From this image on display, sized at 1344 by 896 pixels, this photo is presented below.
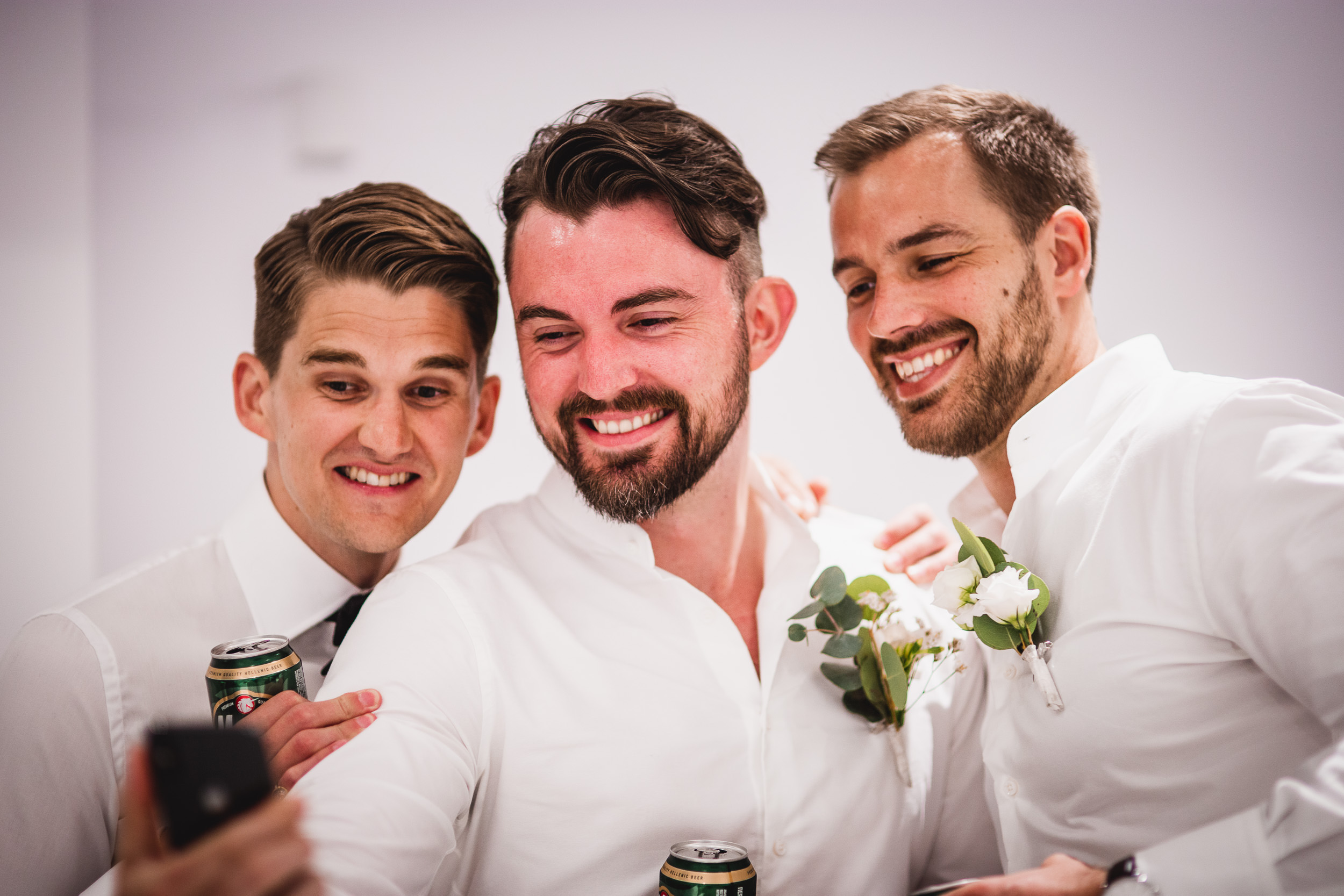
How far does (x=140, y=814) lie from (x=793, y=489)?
63.2 inches

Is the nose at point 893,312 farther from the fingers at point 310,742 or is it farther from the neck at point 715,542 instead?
the fingers at point 310,742

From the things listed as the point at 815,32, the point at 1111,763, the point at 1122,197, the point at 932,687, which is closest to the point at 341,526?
the point at 932,687

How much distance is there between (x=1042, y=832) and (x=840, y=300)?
83.5 inches

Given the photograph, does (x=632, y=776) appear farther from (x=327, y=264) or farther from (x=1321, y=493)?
(x=327, y=264)

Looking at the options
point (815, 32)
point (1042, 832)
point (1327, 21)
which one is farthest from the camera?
point (815, 32)

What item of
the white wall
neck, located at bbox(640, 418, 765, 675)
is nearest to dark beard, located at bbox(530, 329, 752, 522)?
neck, located at bbox(640, 418, 765, 675)

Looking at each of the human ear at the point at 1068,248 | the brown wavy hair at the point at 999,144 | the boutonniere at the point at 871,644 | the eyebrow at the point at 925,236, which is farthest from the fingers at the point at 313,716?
the human ear at the point at 1068,248

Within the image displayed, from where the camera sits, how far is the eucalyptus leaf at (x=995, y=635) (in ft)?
4.81

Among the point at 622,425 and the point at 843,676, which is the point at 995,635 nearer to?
the point at 843,676

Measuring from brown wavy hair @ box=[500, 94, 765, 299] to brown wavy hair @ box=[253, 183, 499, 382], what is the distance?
149 millimetres

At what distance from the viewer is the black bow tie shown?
1870 millimetres

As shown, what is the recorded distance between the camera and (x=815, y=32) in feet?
10.1

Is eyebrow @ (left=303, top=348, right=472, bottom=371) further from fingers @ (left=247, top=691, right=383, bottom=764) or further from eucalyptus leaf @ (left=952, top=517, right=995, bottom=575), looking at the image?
eucalyptus leaf @ (left=952, top=517, right=995, bottom=575)

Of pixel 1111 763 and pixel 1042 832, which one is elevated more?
pixel 1111 763
